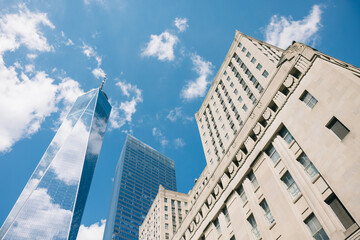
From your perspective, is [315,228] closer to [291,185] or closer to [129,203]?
[291,185]

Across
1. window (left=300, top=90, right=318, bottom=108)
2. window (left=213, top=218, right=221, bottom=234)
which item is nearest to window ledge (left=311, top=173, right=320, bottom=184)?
window (left=300, top=90, right=318, bottom=108)

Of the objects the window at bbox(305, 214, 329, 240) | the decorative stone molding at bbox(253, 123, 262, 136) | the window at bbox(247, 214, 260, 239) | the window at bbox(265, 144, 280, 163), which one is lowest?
the window at bbox(305, 214, 329, 240)

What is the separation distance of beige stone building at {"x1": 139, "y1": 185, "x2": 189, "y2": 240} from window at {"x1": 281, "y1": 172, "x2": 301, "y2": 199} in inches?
1891

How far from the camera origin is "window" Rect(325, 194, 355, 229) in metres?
13.8

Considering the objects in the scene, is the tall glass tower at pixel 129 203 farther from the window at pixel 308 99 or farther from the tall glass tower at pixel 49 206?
the window at pixel 308 99

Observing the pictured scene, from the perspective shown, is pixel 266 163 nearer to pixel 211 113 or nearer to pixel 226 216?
pixel 226 216

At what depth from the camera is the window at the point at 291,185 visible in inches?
703

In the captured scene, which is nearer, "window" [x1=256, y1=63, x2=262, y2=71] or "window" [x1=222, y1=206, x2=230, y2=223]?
"window" [x1=222, y1=206, x2=230, y2=223]

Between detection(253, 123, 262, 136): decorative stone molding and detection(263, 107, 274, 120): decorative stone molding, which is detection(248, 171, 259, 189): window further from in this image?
detection(263, 107, 274, 120): decorative stone molding

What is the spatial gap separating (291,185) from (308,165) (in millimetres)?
2009

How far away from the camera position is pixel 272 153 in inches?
851

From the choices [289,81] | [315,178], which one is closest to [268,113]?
[289,81]

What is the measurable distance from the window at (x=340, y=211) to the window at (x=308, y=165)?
213cm

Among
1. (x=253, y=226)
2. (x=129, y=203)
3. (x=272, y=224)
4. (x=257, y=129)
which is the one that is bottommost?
(x=272, y=224)
